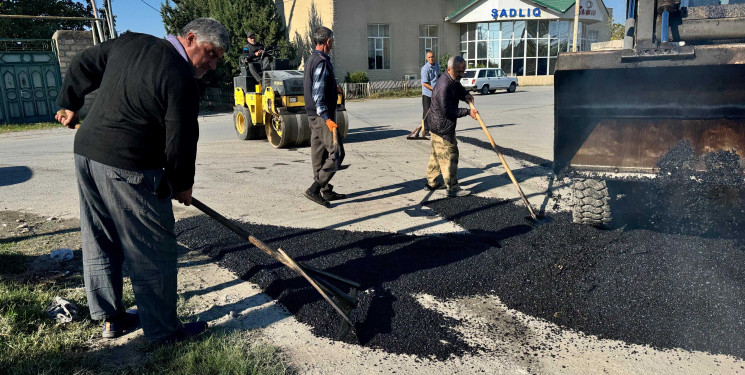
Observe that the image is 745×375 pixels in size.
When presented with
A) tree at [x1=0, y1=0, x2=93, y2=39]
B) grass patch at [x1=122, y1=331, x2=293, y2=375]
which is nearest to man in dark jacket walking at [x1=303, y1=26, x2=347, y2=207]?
grass patch at [x1=122, y1=331, x2=293, y2=375]

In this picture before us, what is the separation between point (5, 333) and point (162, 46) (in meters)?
1.92

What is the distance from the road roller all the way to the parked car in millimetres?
17145

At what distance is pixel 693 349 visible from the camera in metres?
3.28

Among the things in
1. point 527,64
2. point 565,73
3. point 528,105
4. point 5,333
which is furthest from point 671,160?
point 527,64

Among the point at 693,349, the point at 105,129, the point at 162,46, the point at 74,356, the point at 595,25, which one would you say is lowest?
the point at 693,349

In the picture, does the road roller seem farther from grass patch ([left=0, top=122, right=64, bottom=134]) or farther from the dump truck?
grass patch ([left=0, top=122, right=64, bottom=134])

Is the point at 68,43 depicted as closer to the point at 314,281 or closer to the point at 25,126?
the point at 25,126

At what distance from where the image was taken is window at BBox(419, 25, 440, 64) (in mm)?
31828

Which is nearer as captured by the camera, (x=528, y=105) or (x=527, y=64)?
Result: (x=528, y=105)

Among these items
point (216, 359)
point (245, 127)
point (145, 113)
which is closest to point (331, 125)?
point (145, 113)

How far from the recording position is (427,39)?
3231cm

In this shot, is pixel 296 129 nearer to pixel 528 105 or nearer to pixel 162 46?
pixel 162 46

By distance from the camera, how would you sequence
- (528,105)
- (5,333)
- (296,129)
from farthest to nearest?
(528,105) → (296,129) → (5,333)

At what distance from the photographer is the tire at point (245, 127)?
11.5 m
